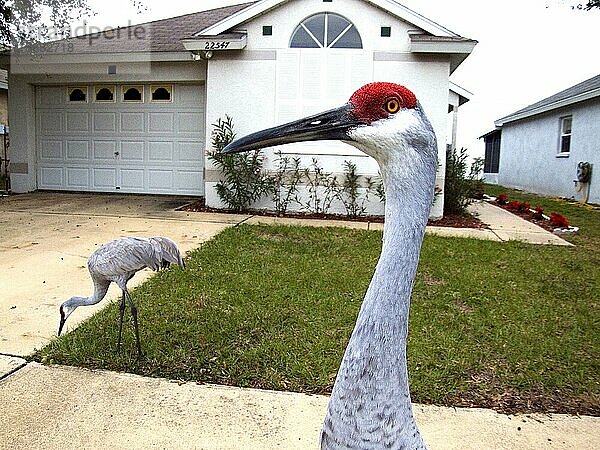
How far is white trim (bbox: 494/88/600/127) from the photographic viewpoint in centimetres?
1453

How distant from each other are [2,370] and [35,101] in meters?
10.8

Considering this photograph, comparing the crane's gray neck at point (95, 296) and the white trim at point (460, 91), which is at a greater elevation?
the white trim at point (460, 91)

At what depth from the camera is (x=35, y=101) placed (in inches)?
487

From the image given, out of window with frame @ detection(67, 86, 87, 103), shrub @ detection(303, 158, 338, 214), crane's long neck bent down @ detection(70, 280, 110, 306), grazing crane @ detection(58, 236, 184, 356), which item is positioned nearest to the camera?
grazing crane @ detection(58, 236, 184, 356)

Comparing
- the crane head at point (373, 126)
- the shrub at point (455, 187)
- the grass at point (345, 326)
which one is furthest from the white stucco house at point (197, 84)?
the crane head at point (373, 126)

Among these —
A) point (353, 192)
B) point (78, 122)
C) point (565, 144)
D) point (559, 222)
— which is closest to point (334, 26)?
point (353, 192)

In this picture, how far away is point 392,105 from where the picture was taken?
4.86 ft

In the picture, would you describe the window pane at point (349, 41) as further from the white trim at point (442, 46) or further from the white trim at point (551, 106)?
the white trim at point (551, 106)

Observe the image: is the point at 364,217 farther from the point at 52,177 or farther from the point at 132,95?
the point at 52,177

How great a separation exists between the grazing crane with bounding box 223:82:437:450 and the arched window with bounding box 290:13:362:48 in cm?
864

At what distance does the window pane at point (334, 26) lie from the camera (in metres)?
9.59

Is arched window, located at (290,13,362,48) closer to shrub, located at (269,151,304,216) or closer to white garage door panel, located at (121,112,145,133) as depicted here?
shrub, located at (269,151,304,216)

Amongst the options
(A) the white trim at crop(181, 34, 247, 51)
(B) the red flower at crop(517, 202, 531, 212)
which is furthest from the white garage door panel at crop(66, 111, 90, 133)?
(B) the red flower at crop(517, 202, 531, 212)

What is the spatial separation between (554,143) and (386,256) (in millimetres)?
18539
